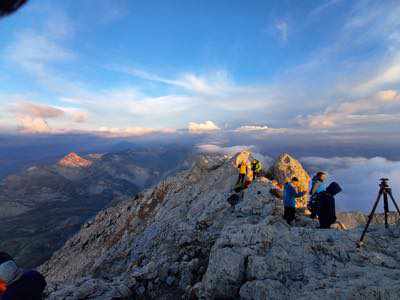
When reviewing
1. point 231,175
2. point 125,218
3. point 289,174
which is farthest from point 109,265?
point 289,174

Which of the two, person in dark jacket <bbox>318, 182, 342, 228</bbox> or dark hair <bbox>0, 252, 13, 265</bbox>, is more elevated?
dark hair <bbox>0, 252, 13, 265</bbox>

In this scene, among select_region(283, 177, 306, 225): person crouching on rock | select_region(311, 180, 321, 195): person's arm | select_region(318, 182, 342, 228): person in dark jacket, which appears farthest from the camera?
select_region(283, 177, 306, 225): person crouching on rock

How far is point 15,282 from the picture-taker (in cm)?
890

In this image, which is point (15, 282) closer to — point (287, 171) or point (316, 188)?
point (316, 188)

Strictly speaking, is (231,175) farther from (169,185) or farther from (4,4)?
(4,4)

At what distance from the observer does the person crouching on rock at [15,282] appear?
8.69 m

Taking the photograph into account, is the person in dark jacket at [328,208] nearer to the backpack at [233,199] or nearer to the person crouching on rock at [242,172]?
the backpack at [233,199]

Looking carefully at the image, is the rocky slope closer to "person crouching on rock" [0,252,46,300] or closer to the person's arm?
the person's arm

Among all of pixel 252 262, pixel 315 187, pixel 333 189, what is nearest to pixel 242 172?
pixel 315 187

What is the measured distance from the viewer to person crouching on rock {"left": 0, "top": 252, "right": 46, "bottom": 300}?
8.69 m

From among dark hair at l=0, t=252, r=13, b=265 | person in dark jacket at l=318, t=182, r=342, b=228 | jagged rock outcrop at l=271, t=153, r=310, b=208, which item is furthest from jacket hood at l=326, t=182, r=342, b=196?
dark hair at l=0, t=252, r=13, b=265

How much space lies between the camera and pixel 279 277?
1460cm

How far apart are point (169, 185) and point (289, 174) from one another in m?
21.1

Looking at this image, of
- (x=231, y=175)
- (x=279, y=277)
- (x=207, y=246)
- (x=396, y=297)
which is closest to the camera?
(x=396, y=297)
